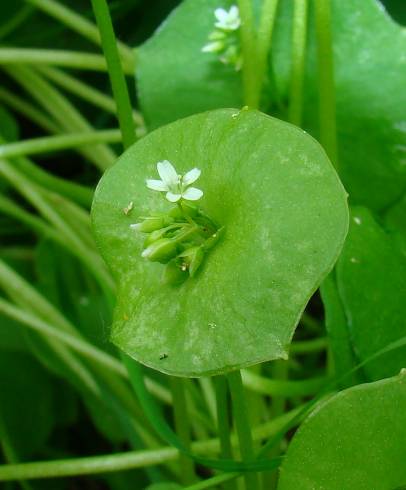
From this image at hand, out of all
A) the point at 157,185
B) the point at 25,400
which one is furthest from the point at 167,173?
the point at 25,400

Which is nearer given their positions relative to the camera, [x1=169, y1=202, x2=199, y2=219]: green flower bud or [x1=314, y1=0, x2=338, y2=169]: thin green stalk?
[x1=169, y1=202, x2=199, y2=219]: green flower bud

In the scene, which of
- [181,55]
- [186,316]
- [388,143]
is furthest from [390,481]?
[181,55]

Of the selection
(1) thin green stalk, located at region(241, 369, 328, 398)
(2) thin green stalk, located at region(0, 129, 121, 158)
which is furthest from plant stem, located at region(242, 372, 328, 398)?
(2) thin green stalk, located at region(0, 129, 121, 158)

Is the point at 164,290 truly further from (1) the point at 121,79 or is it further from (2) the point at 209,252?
(1) the point at 121,79

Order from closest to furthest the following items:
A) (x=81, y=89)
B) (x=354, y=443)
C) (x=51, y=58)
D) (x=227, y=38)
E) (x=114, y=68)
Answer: (x=354, y=443), (x=114, y=68), (x=227, y=38), (x=51, y=58), (x=81, y=89)

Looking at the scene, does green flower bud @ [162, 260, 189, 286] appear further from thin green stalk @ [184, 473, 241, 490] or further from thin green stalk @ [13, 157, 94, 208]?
thin green stalk @ [13, 157, 94, 208]

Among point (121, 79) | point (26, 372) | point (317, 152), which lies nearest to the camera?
point (317, 152)

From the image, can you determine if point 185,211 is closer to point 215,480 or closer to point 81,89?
point 215,480
